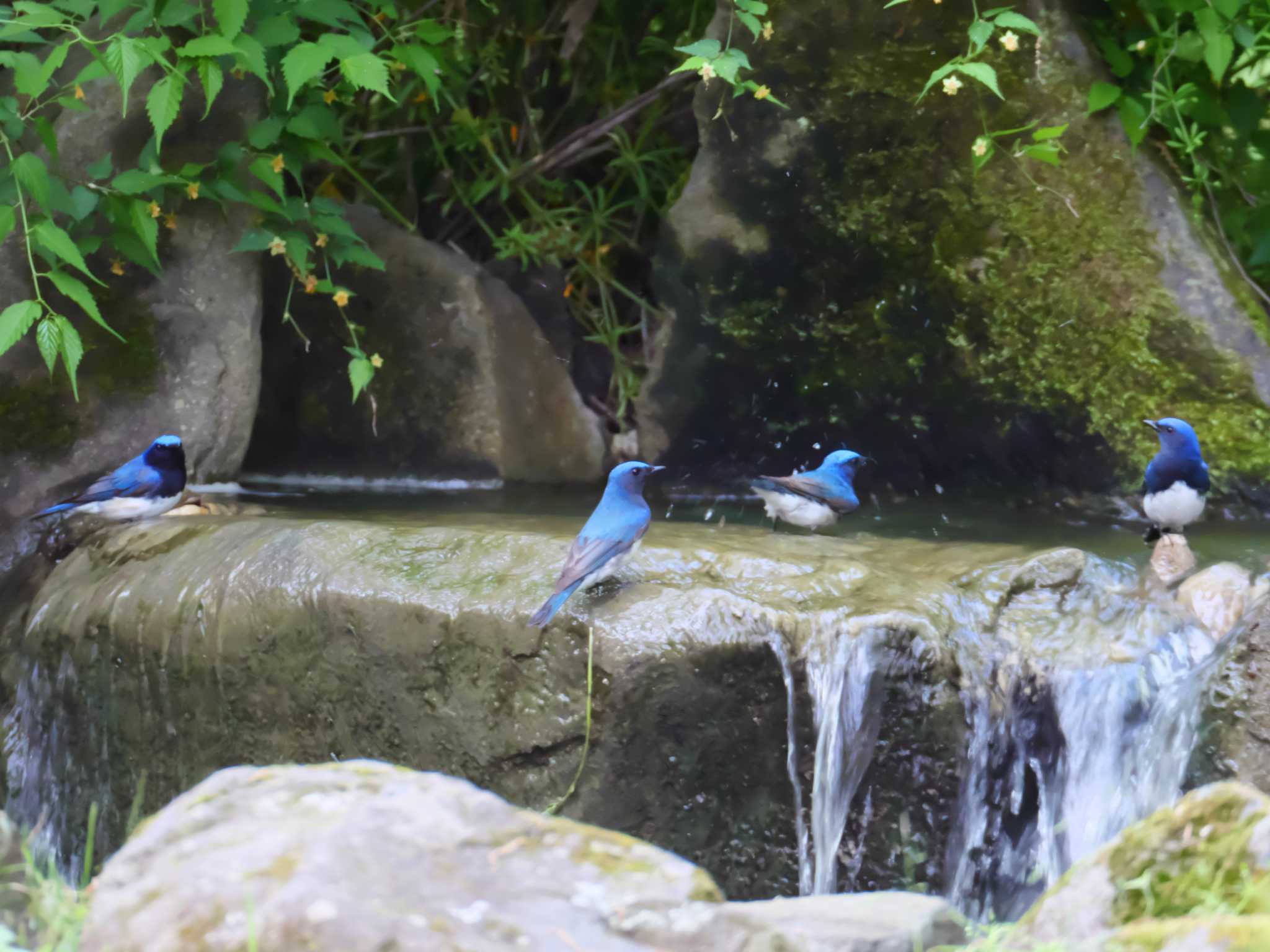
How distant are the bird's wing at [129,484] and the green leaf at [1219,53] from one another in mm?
4428

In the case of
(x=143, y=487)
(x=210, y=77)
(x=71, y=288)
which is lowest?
(x=143, y=487)

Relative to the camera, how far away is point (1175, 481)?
422cm

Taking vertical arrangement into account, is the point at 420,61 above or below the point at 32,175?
above

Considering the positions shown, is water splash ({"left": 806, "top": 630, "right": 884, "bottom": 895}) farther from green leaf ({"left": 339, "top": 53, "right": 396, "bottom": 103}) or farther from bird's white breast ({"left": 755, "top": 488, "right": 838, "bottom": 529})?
green leaf ({"left": 339, "top": 53, "right": 396, "bottom": 103})

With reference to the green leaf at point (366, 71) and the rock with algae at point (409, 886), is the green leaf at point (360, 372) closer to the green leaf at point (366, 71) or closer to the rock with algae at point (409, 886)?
the green leaf at point (366, 71)

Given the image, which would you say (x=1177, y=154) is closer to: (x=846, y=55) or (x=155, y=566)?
(x=846, y=55)

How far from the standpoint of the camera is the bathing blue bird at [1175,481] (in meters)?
4.22

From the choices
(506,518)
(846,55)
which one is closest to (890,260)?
(846,55)

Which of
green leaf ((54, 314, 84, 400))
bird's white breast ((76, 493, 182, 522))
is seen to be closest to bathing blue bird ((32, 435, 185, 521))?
bird's white breast ((76, 493, 182, 522))

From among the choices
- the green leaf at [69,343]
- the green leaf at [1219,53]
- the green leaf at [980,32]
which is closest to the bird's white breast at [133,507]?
the green leaf at [69,343]

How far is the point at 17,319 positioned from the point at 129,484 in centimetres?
78

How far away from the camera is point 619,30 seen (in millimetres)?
6645

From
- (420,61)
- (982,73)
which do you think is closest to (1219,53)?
(982,73)

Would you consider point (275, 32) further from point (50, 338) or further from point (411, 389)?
point (411, 389)
